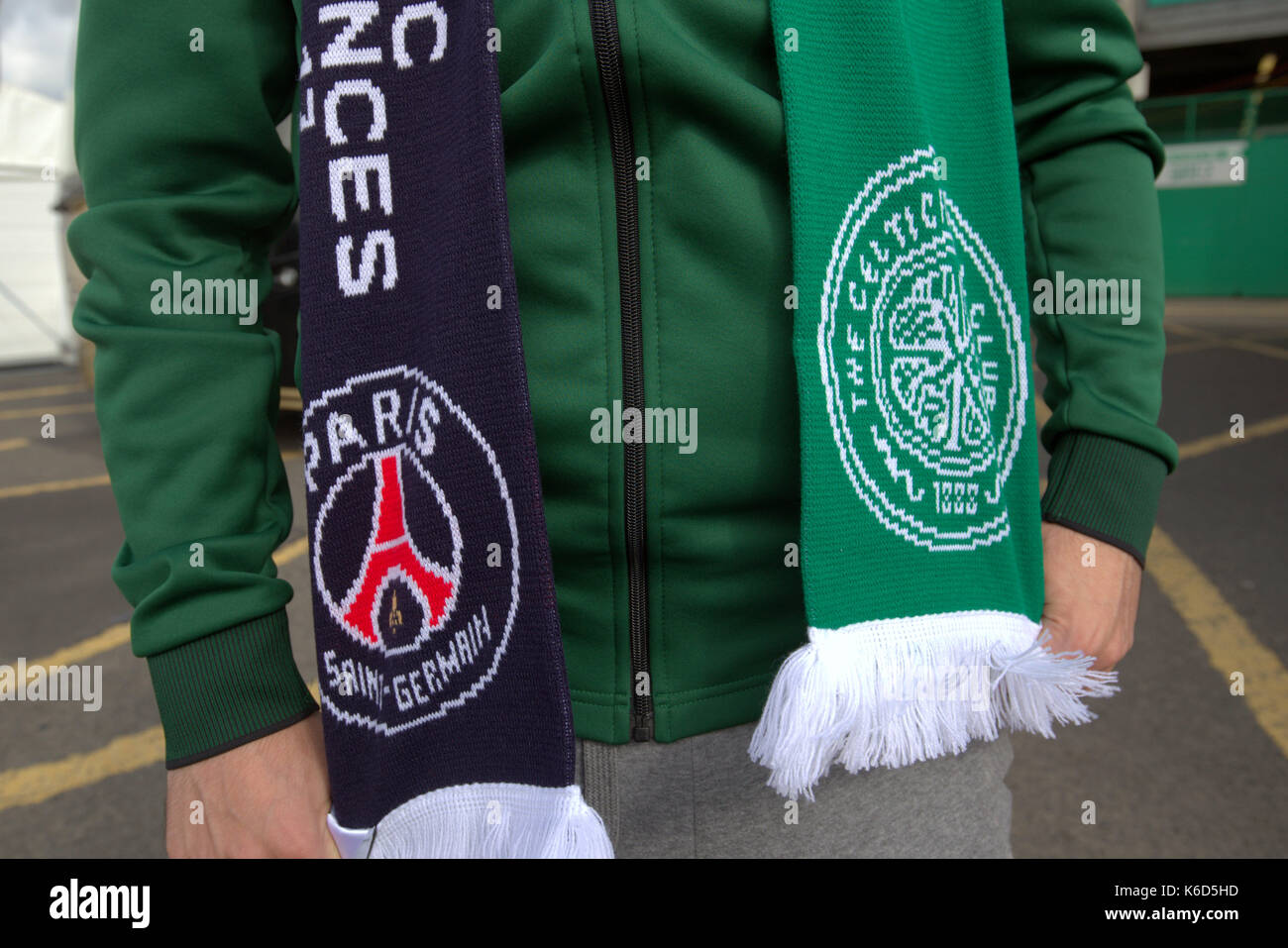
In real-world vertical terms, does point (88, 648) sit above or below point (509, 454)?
below

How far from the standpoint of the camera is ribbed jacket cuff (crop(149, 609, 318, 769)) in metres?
0.85

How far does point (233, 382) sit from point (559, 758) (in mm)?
489

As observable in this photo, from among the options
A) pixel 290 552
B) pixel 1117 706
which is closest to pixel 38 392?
pixel 290 552

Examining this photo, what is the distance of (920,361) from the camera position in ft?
2.92

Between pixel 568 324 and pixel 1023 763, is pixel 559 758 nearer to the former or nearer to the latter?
pixel 568 324

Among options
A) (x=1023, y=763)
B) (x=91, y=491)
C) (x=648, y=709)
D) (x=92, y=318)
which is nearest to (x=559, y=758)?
(x=648, y=709)

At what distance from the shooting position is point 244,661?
33.9 inches

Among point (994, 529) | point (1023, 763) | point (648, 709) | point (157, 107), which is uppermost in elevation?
point (157, 107)

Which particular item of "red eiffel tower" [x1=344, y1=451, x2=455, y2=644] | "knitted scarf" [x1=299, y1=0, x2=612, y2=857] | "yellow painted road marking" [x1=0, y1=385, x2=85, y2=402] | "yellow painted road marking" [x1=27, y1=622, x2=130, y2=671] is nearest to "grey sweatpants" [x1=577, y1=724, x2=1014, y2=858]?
"knitted scarf" [x1=299, y1=0, x2=612, y2=857]

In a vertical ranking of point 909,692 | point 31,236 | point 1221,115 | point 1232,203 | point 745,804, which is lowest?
point 745,804

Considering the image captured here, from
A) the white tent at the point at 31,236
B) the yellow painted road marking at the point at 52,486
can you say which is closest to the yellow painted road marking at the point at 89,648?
the yellow painted road marking at the point at 52,486

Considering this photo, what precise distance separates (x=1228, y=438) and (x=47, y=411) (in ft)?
34.3

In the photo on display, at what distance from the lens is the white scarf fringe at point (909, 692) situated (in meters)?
0.82

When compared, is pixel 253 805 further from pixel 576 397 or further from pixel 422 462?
pixel 576 397
